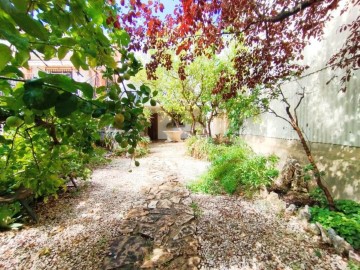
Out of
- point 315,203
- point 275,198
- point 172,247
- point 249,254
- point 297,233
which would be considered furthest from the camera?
point 275,198

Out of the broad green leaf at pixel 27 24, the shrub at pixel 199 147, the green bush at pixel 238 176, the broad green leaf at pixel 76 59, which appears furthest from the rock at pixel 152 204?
the shrub at pixel 199 147

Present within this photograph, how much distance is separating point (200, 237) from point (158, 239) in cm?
56

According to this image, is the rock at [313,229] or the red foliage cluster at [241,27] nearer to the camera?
the red foliage cluster at [241,27]

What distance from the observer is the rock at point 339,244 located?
2.22 m

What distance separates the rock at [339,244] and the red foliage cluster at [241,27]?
1957mm

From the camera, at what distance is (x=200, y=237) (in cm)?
273

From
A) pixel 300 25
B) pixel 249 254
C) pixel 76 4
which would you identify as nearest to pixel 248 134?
pixel 300 25

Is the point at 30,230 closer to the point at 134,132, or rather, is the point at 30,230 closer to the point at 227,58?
the point at 134,132

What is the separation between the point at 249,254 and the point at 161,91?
8.54 meters

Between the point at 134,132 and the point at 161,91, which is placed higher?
the point at 161,91

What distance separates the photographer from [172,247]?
8.29ft

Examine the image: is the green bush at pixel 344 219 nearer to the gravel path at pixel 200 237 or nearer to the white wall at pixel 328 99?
the gravel path at pixel 200 237

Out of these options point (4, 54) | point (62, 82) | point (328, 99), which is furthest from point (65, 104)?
point (328, 99)

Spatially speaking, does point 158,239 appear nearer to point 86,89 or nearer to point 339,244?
point 339,244
